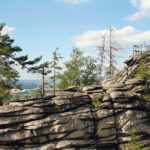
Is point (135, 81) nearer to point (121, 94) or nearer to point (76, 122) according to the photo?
point (121, 94)

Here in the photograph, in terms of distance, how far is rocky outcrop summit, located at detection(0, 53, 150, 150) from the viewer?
3753 centimetres

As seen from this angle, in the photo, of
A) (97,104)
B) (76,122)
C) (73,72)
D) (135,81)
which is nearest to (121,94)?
(97,104)

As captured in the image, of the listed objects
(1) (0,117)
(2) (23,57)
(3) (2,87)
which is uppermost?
(2) (23,57)

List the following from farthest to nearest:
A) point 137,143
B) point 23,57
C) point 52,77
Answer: point 52,77 → point 23,57 → point 137,143

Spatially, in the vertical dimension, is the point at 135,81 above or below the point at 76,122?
above

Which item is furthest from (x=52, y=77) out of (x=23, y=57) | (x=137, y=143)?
(x=137, y=143)

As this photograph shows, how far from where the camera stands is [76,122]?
37906 mm

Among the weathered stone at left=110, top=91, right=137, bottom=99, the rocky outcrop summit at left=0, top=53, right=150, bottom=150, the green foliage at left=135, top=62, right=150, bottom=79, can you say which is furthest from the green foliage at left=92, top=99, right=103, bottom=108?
the green foliage at left=135, top=62, right=150, bottom=79

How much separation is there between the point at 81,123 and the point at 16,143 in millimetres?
6305

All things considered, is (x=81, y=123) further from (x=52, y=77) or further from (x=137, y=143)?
(x=52, y=77)

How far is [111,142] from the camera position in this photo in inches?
1492

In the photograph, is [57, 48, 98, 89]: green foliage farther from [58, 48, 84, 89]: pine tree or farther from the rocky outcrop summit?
the rocky outcrop summit

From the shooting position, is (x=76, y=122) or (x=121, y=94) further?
(x=121, y=94)

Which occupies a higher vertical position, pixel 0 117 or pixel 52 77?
pixel 52 77
